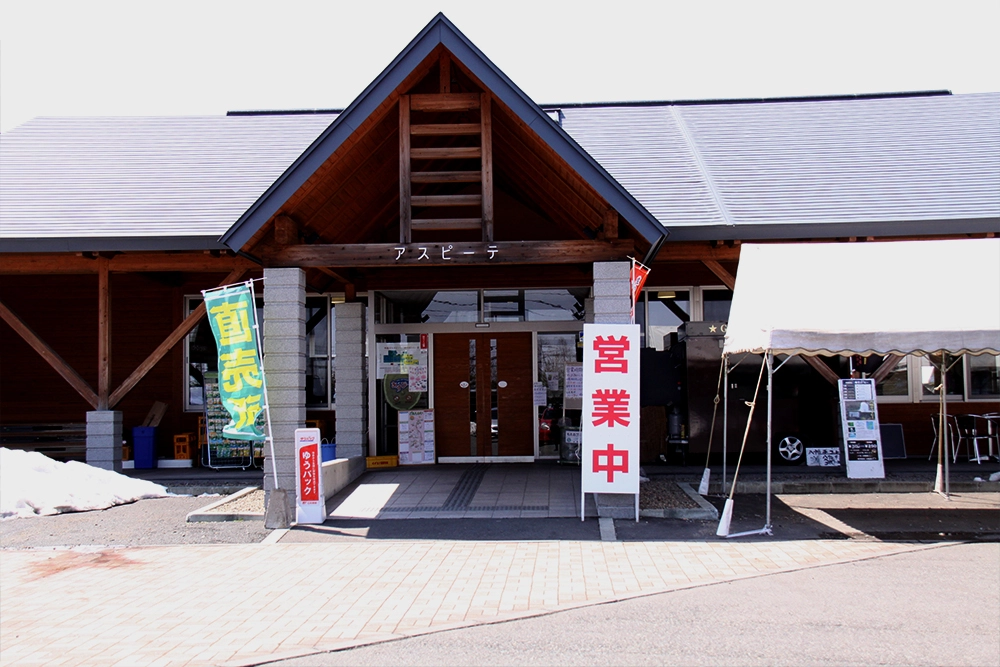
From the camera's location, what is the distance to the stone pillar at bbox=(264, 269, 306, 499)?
31.0 feet

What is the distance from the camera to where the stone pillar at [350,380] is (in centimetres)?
1295

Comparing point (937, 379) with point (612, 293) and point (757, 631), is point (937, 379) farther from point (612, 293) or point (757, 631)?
point (757, 631)

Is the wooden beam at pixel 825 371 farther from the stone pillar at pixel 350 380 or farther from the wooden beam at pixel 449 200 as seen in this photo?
the stone pillar at pixel 350 380


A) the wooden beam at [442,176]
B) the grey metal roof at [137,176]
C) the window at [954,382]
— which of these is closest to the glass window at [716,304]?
the window at [954,382]

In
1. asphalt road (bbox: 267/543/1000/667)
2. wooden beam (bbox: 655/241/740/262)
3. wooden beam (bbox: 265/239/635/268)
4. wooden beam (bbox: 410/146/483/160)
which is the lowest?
asphalt road (bbox: 267/543/1000/667)

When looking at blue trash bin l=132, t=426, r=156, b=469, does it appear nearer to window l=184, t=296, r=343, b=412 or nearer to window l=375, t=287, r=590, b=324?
window l=184, t=296, r=343, b=412

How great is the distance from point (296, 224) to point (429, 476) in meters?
4.35

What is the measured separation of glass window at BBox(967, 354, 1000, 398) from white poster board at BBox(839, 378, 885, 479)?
3693 mm

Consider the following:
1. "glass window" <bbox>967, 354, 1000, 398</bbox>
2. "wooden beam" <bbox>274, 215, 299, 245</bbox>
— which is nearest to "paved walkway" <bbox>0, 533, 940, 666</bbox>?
"wooden beam" <bbox>274, 215, 299, 245</bbox>

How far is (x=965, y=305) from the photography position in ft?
28.4

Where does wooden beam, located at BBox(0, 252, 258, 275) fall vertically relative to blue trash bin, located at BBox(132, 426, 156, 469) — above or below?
above

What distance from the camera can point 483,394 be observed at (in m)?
13.6

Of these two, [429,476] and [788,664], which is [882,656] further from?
[429,476]

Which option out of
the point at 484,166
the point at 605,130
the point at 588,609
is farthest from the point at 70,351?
the point at 588,609
